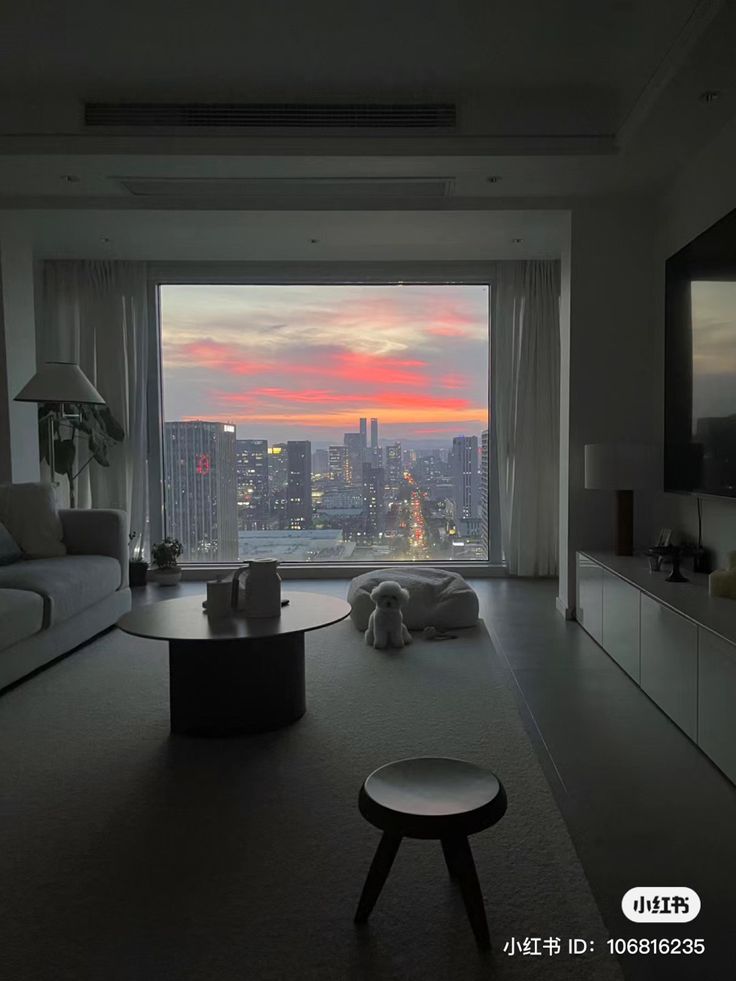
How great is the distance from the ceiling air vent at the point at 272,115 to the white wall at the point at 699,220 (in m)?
1.36

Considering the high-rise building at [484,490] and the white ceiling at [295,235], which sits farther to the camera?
the high-rise building at [484,490]

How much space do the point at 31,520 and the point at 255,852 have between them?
3.01 metres

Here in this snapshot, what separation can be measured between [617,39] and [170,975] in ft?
12.6

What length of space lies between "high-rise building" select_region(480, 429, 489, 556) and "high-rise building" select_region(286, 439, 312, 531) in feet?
5.13

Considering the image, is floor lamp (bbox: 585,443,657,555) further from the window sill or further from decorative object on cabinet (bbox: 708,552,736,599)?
the window sill

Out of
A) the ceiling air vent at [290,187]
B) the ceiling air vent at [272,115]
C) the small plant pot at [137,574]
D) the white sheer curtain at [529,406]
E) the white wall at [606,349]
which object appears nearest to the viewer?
the ceiling air vent at [272,115]

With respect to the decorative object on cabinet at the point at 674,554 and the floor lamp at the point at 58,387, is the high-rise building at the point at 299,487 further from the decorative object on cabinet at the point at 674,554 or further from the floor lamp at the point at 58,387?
the decorative object on cabinet at the point at 674,554

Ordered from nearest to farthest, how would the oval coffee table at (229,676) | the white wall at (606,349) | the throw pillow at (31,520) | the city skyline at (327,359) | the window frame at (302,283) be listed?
the oval coffee table at (229,676), the throw pillow at (31,520), the white wall at (606,349), the window frame at (302,283), the city skyline at (327,359)

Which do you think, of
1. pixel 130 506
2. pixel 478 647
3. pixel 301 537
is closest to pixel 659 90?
pixel 478 647

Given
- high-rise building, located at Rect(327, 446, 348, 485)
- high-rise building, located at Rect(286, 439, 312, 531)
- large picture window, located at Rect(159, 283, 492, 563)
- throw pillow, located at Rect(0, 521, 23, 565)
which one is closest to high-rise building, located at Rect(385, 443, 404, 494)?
large picture window, located at Rect(159, 283, 492, 563)

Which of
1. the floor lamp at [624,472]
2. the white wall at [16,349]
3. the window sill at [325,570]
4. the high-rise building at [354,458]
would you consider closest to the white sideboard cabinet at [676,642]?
the floor lamp at [624,472]

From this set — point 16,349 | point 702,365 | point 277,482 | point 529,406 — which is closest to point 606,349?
point 702,365

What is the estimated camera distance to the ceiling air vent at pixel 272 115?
12.6 ft

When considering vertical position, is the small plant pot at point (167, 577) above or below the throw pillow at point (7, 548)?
below
